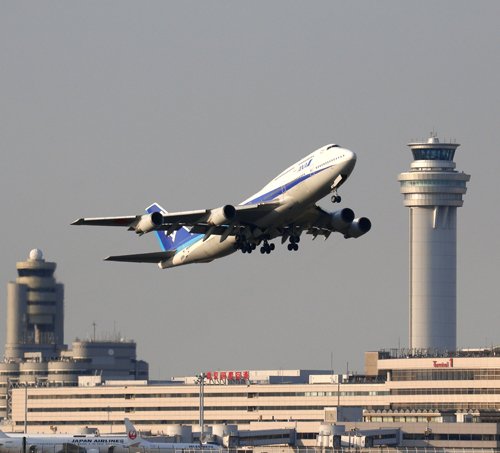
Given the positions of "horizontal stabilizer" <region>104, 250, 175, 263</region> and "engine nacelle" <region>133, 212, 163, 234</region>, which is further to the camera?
"horizontal stabilizer" <region>104, 250, 175, 263</region>

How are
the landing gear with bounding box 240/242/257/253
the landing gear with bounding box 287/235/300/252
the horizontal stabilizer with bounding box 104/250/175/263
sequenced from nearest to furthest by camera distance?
the landing gear with bounding box 240/242/257/253 < the landing gear with bounding box 287/235/300/252 < the horizontal stabilizer with bounding box 104/250/175/263

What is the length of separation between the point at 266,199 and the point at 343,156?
8.89 meters

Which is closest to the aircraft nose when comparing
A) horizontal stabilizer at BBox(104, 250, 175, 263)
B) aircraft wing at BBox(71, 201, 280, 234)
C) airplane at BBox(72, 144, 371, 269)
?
airplane at BBox(72, 144, 371, 269)

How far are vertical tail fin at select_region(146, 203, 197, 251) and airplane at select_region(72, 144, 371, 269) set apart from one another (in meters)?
5.58

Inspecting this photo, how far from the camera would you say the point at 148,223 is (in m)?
151

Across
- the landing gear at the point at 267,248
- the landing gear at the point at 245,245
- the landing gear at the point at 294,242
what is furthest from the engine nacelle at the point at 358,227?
the landing gear at the point at 245,245

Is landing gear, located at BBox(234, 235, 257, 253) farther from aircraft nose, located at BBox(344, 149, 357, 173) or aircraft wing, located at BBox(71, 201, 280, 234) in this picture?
aircraft nose, located at BBox(344, 149, 357, 173)

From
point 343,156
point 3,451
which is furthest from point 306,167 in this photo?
point 3,451

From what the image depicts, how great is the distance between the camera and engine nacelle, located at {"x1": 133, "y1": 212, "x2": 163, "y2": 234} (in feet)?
493

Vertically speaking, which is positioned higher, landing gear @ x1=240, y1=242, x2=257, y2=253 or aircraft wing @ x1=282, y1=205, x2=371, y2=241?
aircraft wing @ x1=282, y1=205, x2=371, y2=241

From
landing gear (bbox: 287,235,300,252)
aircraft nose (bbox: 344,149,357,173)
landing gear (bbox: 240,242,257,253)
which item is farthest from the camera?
landing gear (bbox: 287,235,300,252)

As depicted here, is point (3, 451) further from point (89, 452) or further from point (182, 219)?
point (182, 219)

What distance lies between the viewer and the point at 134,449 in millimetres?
199500

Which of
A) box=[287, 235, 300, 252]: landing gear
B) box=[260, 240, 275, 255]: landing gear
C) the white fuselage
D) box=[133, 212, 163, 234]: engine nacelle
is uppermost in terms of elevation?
the white fuselage
